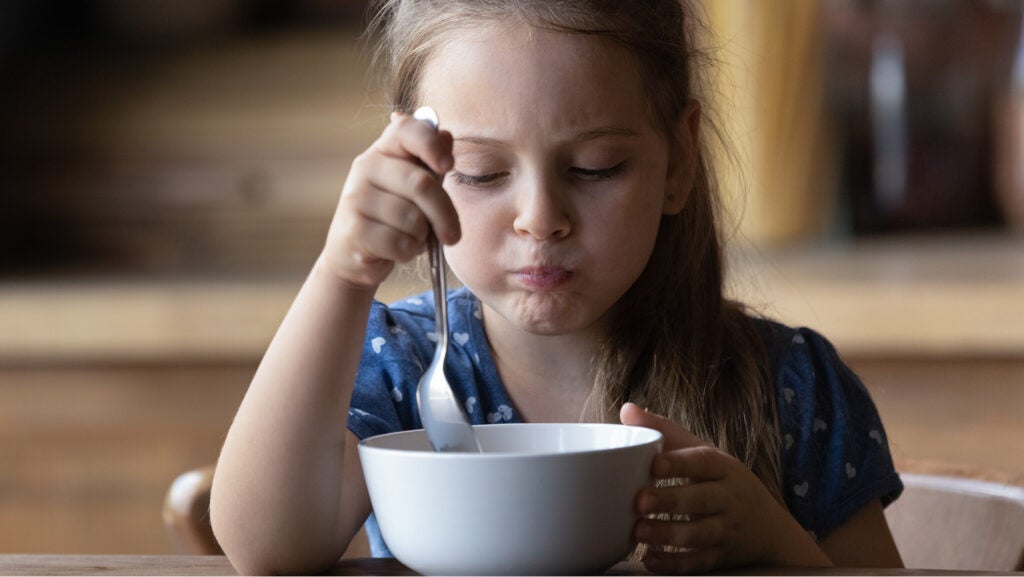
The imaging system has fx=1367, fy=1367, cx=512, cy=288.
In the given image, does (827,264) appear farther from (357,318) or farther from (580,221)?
(357,318)

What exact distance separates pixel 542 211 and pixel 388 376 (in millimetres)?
203

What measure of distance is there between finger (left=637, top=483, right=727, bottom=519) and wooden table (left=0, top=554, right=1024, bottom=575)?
0.03 metres

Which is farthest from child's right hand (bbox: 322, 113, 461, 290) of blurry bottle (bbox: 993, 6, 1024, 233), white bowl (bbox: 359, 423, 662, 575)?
blurry bottle (bbox: 993, 6, 1024, 233)

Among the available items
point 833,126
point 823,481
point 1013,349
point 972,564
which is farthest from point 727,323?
point 833,126

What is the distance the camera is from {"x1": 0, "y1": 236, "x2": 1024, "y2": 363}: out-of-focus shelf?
198cm

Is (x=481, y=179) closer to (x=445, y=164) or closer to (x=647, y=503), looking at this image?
(x=445, y=164)

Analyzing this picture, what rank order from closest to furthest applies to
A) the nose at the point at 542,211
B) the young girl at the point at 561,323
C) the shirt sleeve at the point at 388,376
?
the young girl at the point at 561,323
the nose at the point at 542,211
the shirt sleeve at the point at 388,376

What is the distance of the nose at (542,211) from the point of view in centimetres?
79

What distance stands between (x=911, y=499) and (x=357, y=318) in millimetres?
536

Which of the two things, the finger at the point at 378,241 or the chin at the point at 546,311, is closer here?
the finger at the point at 378,241

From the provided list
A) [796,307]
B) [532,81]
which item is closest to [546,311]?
[532,81]

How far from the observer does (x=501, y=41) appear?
86 cm

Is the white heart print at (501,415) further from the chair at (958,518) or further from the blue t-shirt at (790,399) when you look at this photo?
the chair at (958,518)

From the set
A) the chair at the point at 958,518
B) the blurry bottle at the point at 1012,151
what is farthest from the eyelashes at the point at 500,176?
the blurry bottle at the point at 1012,151
